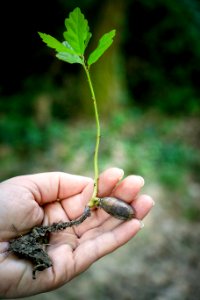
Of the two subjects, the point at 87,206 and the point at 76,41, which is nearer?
the point at 76,41

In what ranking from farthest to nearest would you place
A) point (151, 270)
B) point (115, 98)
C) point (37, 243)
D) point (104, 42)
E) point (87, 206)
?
point (115, 98) → point (151, 270) → point (87, 206) → point (37, 243) → point (104, 42)

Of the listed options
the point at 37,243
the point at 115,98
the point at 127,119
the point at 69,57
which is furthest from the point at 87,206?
the point at 115,98

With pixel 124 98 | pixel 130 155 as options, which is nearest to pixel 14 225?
pixel 130 155

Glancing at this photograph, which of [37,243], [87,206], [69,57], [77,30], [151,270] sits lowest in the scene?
[151,270]

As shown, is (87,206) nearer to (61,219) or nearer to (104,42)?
(61,219)

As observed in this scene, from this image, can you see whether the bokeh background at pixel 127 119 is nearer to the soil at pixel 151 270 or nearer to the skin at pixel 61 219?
the soil at pixel 151 270

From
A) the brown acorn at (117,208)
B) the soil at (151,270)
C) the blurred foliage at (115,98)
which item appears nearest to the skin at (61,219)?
the brown acorn at (117,208)

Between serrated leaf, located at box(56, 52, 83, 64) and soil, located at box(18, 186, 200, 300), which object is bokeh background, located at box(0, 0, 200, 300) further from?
serrated leaf, located at box(56, 52, 83, 64)
